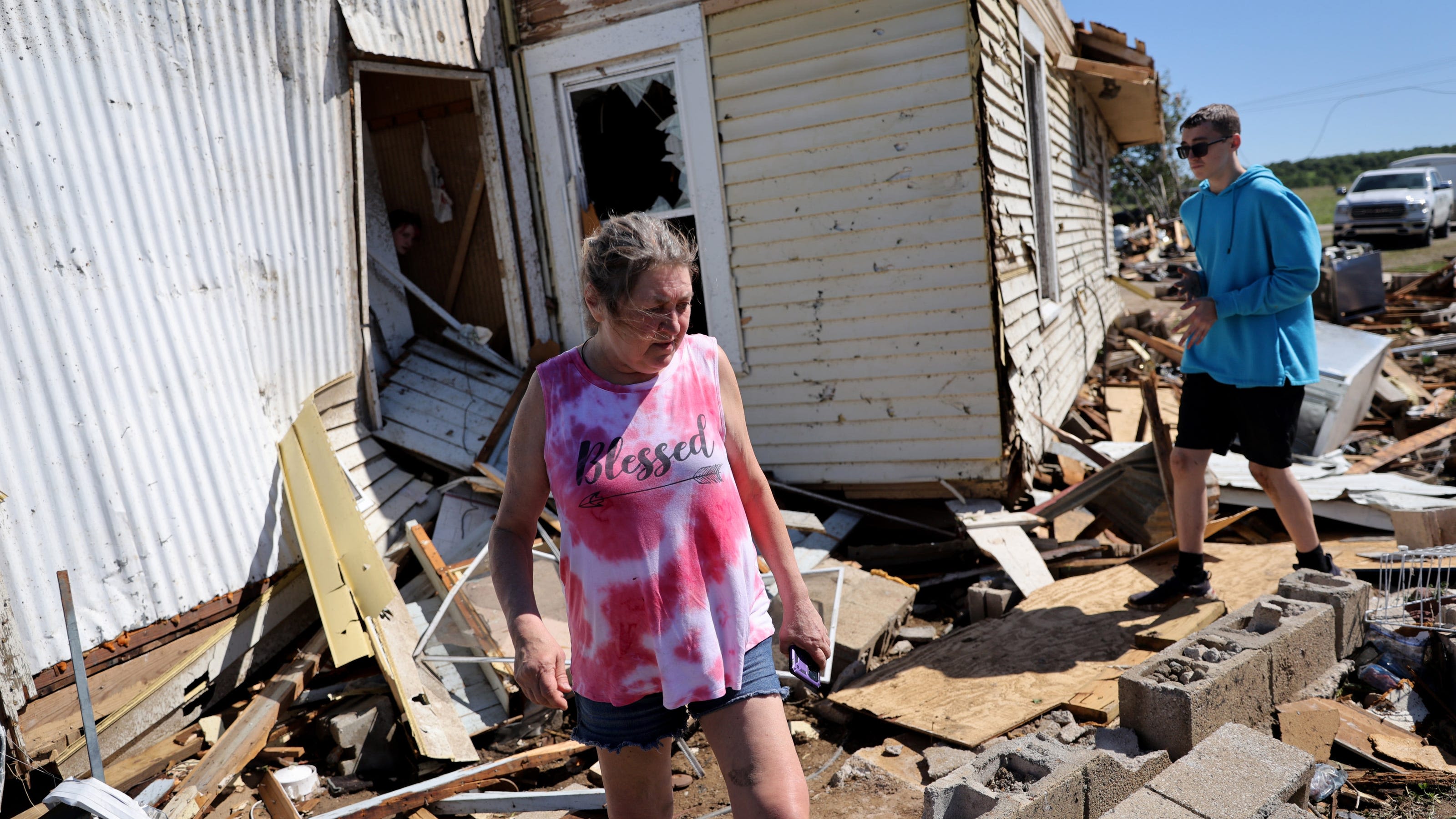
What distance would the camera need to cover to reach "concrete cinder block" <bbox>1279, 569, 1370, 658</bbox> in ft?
11.5

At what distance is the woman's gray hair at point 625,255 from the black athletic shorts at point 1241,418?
293 centimetres

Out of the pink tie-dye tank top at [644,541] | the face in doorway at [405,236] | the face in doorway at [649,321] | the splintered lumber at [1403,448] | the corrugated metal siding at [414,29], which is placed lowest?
the splintered lumber at [1403,448]

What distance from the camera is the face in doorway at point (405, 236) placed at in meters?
7.18

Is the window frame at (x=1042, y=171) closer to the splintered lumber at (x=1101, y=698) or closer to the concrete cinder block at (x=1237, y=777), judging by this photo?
the splintered lumber at (x=1101, y=698)

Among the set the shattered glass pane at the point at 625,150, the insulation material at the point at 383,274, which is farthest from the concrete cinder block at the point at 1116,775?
the insulation material at the point at 383,274

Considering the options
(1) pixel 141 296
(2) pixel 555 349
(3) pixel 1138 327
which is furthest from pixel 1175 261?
(1) pixel 141 296

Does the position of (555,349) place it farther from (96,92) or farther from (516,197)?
(96,92)

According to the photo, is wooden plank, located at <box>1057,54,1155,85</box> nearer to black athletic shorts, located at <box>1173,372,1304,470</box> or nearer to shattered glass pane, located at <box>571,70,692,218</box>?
shattered glass pane, located at <box>571,70,692,218</box>

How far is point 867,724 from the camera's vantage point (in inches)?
156

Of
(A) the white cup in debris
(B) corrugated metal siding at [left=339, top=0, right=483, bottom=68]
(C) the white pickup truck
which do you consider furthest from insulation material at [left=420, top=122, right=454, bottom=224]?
(C) the white pickup truck

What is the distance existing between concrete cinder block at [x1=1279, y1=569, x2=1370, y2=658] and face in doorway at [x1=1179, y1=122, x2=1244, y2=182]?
1776 millimetres

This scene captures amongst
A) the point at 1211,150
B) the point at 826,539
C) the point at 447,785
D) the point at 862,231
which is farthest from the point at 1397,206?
the point at 447,785

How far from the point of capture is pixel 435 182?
7133 mm

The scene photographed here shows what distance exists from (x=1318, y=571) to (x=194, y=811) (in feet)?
16.0
